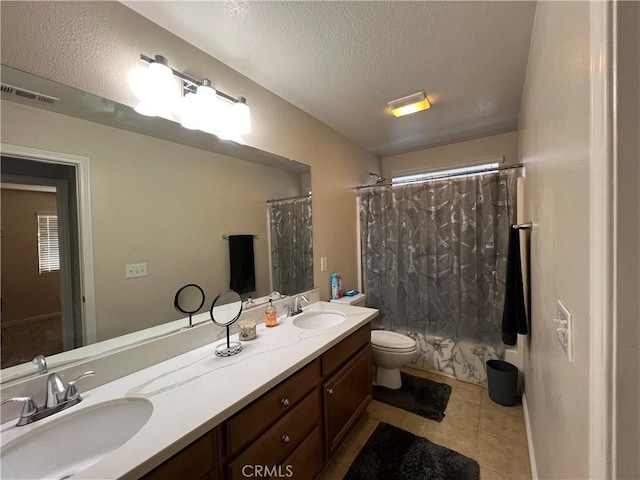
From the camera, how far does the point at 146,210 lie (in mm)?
1243

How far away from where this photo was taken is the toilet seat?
2.10m

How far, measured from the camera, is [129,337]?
3.76 feet

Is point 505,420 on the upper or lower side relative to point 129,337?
lower

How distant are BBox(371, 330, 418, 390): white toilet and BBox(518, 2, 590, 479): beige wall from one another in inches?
40.6

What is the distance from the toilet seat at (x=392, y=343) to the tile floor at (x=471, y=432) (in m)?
0.43

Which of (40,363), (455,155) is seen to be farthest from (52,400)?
(455,155)

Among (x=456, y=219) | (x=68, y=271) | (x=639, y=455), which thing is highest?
(x=456, y=219)

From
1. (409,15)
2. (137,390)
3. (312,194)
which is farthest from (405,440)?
(409,15)

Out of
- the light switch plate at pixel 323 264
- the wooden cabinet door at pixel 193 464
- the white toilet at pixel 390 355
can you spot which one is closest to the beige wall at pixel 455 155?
the light switch plate at pixel 323 264

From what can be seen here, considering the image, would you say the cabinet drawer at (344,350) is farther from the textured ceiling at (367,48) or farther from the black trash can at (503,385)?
the textured ceiling at (367,48)

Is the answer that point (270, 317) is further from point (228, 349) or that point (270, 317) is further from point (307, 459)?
point (307, 459)

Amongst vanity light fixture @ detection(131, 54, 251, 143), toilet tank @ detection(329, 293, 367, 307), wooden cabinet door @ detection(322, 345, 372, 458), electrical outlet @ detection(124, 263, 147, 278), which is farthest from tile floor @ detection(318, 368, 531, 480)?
vanity light fixture @ detection(131, 54, 251, 143)

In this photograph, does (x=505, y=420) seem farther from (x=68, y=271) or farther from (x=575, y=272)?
(x=68, y=271)

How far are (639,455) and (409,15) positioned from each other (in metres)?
1.65
